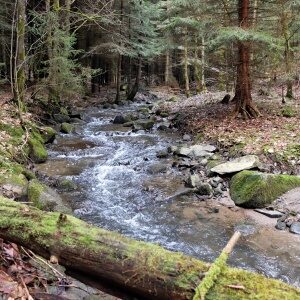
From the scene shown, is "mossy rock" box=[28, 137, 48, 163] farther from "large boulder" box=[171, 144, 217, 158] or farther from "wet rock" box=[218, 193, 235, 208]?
"wet rock" box=[218, 193, 235, 208]

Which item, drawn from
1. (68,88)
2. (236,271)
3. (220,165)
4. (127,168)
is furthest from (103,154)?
(236,271)

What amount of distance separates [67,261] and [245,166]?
6370 millimetres

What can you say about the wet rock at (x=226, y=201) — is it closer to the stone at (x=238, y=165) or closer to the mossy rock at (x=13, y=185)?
the stone at (x=238, y=165)

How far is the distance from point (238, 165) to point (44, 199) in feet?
15.0

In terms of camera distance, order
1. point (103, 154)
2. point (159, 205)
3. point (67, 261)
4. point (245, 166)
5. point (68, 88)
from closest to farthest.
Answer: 1. point (67, 261)
2. point (159, 205)
3. point (245, 166)
4. point (103, 154)
5. point (68, 88)

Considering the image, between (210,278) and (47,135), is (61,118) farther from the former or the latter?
(210,278)

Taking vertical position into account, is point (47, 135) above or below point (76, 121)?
below

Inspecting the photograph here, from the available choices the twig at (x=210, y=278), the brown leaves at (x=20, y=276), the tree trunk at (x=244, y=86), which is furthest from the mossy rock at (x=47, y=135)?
the twig at (x=210, y=278)

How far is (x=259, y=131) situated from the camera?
1112 cm

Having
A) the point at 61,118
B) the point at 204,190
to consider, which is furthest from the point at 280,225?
the point at 61,118

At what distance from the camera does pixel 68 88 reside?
16359 millimetres

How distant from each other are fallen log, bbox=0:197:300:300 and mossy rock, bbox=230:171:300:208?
4.96 metres

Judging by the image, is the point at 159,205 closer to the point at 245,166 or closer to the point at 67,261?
the point at 245,166

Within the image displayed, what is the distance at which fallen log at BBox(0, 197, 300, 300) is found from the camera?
2.39 meters
